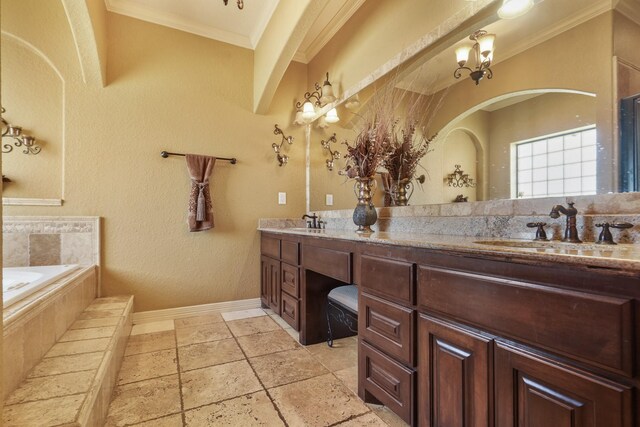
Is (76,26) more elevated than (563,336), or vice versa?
(76,26)

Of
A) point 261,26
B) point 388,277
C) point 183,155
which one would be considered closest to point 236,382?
point 388,277

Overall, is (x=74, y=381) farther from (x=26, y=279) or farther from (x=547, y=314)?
(x=547, y=314)

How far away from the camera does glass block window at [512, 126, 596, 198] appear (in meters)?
1.19

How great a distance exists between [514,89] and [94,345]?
246 cm

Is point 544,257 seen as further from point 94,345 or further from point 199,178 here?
point 199,178

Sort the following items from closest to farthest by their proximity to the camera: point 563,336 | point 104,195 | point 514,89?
point 563,336, point 514,89, point 104,195

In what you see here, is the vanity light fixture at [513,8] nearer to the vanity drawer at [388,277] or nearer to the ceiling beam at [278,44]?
the ceiling beam at [278,44]

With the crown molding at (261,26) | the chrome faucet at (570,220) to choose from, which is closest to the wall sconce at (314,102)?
the crown molding at (261,26)

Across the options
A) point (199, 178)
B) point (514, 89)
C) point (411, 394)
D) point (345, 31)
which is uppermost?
point (345, 31)

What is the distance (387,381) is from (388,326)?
25 cm

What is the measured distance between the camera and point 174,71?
2.71 meters

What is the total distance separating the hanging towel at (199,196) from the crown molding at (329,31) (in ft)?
5.14

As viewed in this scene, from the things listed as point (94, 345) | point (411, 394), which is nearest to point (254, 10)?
point (94, 345)

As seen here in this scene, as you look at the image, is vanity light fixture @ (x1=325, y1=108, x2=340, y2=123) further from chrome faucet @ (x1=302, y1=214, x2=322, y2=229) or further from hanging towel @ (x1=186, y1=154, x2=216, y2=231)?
hanging towel @ (x1=186, y1=154, x2=216, y2=231)
